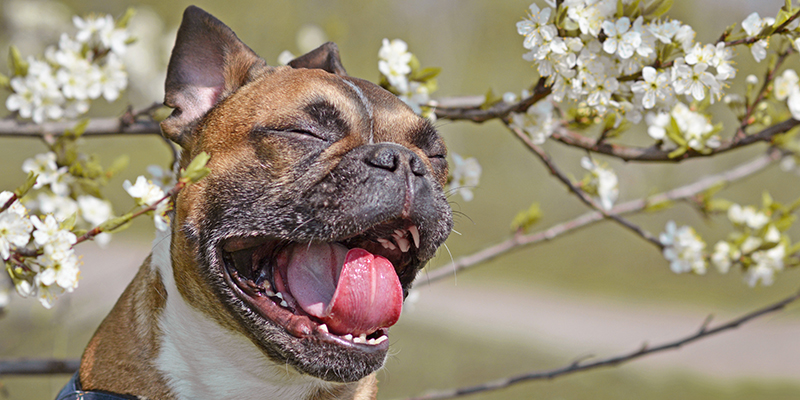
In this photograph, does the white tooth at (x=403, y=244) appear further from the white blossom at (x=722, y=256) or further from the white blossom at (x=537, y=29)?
the white blossom at (x=722, y=256)

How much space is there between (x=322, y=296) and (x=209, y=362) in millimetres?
491

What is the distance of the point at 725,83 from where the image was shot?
2.37 metres

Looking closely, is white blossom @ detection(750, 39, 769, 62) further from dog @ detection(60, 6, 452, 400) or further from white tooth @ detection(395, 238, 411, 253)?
white tooth @ detection(395, 238, 411, 253)

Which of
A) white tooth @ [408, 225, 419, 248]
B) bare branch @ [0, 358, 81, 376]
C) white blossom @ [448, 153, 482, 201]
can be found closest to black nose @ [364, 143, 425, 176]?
white tooth @ [408, 225, 419, 248]

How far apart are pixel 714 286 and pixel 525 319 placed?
408 centimetres

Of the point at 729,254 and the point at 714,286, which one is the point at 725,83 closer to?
the point at 729,254

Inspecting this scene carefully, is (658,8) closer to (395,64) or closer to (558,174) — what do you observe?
(558,174)

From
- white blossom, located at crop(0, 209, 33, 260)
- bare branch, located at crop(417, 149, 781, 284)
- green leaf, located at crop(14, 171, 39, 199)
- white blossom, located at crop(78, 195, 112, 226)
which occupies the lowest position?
white blossom, located at crop(0, 209, 33, 260)

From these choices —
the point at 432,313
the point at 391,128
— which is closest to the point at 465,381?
the point at 432,313

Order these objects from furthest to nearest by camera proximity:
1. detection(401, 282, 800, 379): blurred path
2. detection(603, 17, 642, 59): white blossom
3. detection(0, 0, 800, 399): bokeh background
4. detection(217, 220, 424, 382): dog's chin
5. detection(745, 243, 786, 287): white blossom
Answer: detection(401, 282, 800, 379): blurred path < detection(0, 0, 800, 399): bokeh background < detection(745, 243, 786, 287): white blossom < detection(603, 17, 642, 59): white blossom < detection(217, 220, 424, 382): dog's chin

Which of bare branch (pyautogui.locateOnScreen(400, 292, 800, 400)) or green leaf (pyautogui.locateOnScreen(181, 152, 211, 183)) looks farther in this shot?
bare branch (pyautogui.locateOnScreen(400, 292, 800, 400))

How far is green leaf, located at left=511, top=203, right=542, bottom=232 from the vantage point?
3547 millimetres

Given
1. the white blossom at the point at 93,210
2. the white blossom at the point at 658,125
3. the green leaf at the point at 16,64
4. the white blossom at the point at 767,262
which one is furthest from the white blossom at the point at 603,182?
the green leaf at the point at 16,64

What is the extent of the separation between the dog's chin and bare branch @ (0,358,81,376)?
1.31 m
